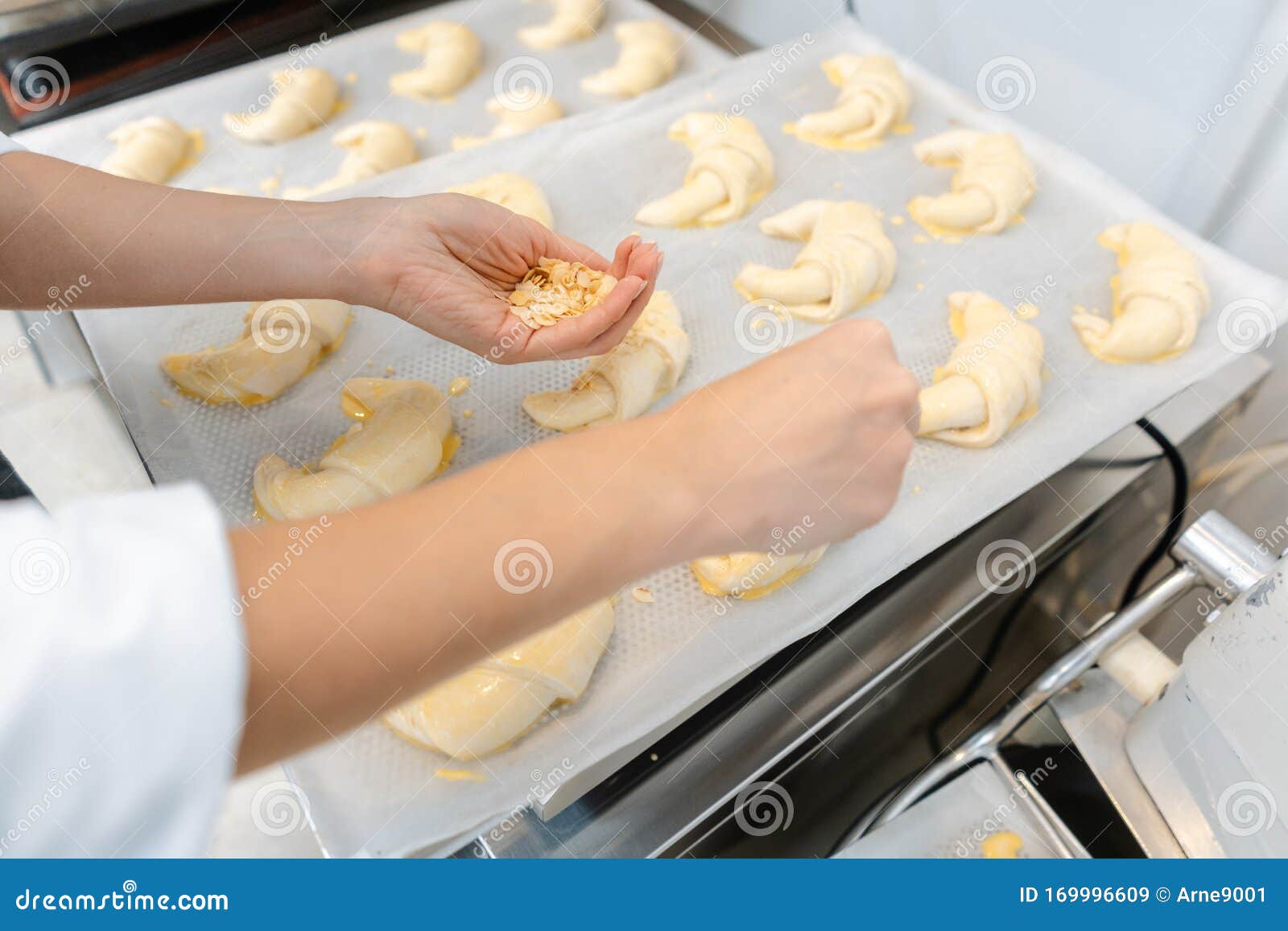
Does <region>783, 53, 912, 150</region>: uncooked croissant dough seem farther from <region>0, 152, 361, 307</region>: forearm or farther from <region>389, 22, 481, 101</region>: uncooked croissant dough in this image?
<region>0, 152, 361, 307</region>: forearm

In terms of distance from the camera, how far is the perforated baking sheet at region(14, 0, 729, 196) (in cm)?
158

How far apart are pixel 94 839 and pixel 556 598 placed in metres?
0.31

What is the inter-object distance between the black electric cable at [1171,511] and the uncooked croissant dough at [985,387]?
0.66 ft

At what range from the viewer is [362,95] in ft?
5.74

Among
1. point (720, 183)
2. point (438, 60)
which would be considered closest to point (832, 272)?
point (720, 183)

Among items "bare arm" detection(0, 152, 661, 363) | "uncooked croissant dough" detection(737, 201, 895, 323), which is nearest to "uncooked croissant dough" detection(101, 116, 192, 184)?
"bare arm" detection(0, 152, 661, 363)

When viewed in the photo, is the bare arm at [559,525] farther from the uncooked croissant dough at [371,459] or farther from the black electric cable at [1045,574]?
the black electric cable at [1045,574]

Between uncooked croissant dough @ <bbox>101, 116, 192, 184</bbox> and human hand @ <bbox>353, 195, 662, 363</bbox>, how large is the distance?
0.69 m

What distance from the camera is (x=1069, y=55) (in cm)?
146

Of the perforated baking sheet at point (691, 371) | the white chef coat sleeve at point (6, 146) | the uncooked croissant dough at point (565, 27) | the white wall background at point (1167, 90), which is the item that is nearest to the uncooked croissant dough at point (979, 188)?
the perforated baking sheet at point (691, 371)

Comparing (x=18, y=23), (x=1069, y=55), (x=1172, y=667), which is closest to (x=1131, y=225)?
(x=1069, y=55)

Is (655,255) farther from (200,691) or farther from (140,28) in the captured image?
(140,28)
